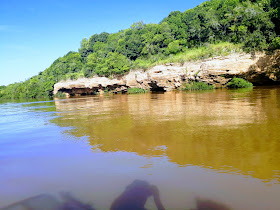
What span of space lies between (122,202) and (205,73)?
2777 cm

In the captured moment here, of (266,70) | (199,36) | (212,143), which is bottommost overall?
(212,143)

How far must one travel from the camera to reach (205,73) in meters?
28.2

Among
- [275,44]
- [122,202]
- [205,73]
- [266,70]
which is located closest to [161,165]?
[122,202]

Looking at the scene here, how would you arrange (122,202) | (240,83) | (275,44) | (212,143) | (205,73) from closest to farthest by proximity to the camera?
(122,202) → (212,143) → (275,44) → (240,83) → (205,73)

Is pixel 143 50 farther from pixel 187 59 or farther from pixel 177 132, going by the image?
pixel 177 132

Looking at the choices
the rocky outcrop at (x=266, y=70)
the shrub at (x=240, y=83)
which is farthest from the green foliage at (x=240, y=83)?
the rocky outcrop at (x=266, y=70)

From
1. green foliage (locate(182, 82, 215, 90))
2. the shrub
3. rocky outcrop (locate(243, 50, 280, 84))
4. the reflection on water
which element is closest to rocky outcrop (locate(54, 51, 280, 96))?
rocky outcrop (locate(243, 50, 280, 84))

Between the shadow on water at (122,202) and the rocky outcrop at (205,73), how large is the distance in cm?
2643

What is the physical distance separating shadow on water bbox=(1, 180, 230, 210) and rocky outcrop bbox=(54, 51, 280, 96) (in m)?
26.4

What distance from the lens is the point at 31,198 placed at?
285 centimetres

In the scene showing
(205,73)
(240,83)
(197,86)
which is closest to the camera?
(240,83)

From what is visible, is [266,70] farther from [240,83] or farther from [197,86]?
[197,86]

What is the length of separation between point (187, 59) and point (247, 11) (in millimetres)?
9830

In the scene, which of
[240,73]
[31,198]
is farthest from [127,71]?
[31,198]
